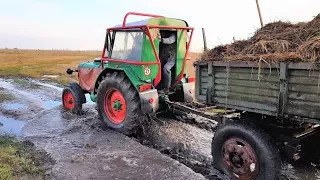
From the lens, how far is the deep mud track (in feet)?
17.0

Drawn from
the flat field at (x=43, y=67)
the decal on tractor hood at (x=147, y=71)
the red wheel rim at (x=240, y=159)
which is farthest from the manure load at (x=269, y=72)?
the decal on tractor hood at (x=147, y=71)

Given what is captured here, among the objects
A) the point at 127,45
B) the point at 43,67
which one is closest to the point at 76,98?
the point at 127,45

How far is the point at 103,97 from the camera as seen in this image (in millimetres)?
7863

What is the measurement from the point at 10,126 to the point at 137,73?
12.8 feet

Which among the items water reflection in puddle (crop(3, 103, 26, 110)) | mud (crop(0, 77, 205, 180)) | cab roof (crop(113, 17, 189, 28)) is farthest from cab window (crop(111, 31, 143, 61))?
water reflection in puddle (crop(3, 103, 26, 110))

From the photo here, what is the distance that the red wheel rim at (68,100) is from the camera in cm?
975

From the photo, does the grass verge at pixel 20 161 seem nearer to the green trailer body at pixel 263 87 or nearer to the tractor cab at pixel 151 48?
the tractor cab at pixel 151 48

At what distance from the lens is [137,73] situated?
701 centimetres

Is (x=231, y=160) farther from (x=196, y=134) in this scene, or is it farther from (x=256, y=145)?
(x=196, y=134)

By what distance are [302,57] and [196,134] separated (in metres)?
3.74

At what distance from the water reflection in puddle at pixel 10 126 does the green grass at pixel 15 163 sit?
134cm

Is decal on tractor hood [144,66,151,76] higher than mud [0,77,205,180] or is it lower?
higher

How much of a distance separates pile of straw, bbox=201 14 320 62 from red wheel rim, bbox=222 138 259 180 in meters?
1.25

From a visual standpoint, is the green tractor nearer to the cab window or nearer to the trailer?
the cab window
